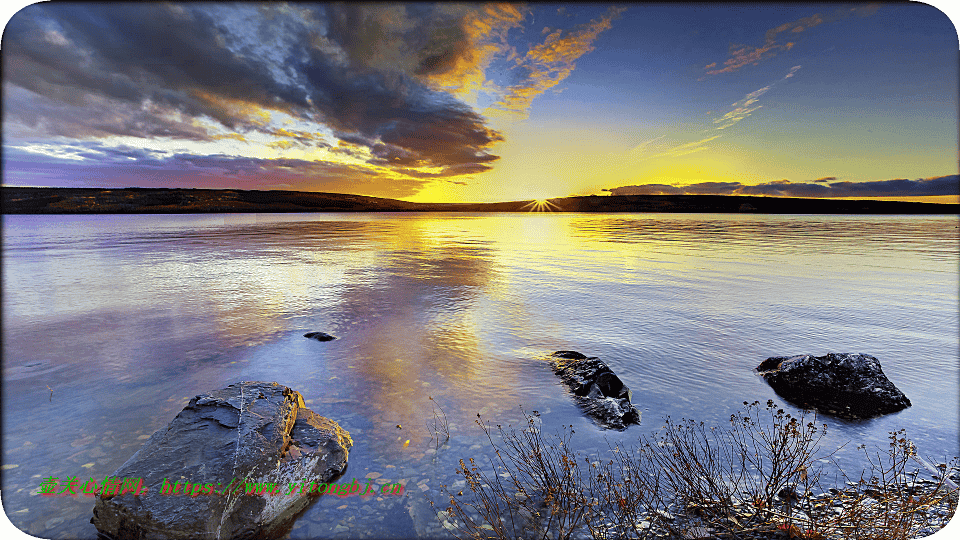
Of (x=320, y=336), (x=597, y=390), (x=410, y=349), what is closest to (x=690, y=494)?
(x=597, y=390)

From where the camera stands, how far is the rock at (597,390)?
6.06 metres

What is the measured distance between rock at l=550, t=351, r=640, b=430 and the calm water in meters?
0.24

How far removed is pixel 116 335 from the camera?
32.3 feet

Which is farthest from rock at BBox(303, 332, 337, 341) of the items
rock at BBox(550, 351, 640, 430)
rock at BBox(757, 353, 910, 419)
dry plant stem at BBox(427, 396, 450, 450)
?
rock at BBox(757, 353, 910, 419)

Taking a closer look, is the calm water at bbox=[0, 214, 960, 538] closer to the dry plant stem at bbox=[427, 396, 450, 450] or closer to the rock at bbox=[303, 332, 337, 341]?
the dry plant stem at bbox=[427, 396, 450, 450]

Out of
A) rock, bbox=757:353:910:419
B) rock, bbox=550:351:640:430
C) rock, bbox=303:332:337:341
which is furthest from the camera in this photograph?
rock, bbox=303:332:337:341

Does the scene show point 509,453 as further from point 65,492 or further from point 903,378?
point 903,378

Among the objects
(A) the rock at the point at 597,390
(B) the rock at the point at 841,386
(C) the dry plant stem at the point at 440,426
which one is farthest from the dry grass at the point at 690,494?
(B) the rock at the point at 841,386

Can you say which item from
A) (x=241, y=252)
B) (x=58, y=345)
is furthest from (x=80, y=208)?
(x=58, y=345)

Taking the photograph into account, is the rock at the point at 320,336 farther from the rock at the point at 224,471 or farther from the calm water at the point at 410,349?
the rock at the point at 224,471

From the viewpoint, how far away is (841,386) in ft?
21.4

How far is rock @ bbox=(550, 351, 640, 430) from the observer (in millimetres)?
6059

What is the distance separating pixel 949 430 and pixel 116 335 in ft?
56.2

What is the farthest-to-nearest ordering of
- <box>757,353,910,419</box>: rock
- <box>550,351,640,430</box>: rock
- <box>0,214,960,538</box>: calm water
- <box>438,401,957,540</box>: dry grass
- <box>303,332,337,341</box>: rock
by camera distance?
1. <box>303,332,337,341</box>: rock
2. <box>757,353,910,419</box>: rock
3. <box>550,351,640,430</box>: rock
4. <box>0,214,960,538</box>: calm water
5. <box>438,401,957,540</box>: dry grass
